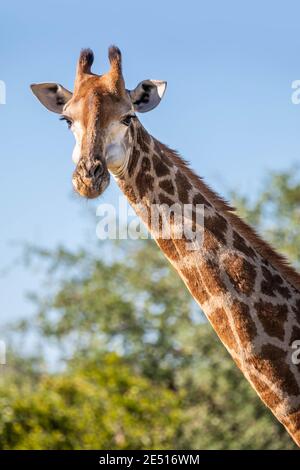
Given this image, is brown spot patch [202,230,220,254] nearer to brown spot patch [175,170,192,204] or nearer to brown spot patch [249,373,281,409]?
brown spot patch [175,170,192,204]

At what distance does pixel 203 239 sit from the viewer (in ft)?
20.3

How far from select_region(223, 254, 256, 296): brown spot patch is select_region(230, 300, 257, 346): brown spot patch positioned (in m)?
0.10

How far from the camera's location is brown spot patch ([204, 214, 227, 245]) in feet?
20.3

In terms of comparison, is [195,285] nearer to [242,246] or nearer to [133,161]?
[242,246]

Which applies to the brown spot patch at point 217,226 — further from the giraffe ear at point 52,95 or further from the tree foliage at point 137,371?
the tree foliage at point 137,371

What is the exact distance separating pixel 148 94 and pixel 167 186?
71cm

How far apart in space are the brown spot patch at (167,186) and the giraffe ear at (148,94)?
591mm

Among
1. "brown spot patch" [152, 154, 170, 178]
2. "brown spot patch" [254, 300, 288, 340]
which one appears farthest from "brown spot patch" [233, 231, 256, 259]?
"brown spot patch" [152, 154, 170, 178]

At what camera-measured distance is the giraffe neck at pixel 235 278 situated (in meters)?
5.86

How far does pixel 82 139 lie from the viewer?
6.09m

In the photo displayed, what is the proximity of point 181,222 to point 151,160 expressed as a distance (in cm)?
52

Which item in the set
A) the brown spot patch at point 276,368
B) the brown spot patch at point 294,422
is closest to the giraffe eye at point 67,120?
the brown spot patch at point 276,368

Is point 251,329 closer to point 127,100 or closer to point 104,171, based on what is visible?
point 104,171
